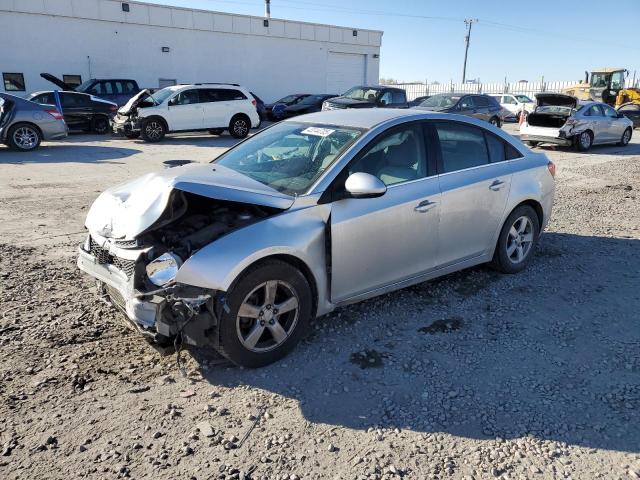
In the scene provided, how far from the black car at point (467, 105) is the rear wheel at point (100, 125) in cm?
1138

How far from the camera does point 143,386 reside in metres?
3.27

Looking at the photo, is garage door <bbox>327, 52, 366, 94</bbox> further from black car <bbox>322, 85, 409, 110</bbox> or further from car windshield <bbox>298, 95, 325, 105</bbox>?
black car <bbox>322, 85, 409, 110</bbox>

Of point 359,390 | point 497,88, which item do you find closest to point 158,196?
point 359,390

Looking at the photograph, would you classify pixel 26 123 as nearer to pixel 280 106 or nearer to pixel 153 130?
pixel 153 130

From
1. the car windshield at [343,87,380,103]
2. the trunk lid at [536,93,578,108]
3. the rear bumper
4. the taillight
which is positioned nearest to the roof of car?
the taillight

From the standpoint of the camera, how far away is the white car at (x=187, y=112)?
16.6m

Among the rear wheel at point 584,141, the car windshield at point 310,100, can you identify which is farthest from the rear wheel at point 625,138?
the car windshield at point 310,100

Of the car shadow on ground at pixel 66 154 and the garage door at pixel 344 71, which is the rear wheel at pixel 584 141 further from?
the garage door at pixel 344 71

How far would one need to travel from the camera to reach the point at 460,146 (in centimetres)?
466

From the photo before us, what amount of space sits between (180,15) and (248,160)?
25.8 meters

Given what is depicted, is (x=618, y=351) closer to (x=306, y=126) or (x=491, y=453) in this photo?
(x=491, y=453)

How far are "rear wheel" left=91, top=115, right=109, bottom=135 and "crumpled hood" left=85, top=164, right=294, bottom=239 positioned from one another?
16667 mm

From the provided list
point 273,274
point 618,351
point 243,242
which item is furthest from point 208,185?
point 618,351

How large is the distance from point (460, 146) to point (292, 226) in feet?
6.69
